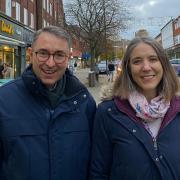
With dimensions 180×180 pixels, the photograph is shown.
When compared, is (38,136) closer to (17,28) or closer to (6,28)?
(6,28)

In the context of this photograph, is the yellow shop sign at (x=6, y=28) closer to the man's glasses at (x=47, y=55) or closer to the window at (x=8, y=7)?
the window at (x=8, y=7)

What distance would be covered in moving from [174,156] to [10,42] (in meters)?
23.3

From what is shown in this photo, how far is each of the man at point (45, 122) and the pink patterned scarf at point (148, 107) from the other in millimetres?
389

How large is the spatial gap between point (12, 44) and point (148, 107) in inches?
924

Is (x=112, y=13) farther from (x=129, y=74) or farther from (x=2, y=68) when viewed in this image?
(x=129, y=74)

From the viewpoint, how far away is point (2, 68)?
22.5 m

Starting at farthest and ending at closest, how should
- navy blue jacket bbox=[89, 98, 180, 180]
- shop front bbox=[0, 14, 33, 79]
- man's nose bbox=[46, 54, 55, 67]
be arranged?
shop front bbox=[0, 14, 33, 79] → man's nose bbox=[46, 54, 55, 67] → navy blue jacket bbox=[89, 98, 180, 180]

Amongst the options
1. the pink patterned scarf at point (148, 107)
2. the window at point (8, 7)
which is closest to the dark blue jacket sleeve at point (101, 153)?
the pink patterned scarf at point (148, 107)

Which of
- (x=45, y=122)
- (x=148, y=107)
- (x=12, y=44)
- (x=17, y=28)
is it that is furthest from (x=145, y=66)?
(x=17, y=28)

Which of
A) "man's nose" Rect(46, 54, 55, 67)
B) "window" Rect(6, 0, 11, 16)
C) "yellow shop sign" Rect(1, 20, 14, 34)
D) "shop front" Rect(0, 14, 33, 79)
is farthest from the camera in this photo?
"window" Rect(6, 0, 11, 16)

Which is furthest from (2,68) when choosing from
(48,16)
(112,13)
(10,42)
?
(48,16)

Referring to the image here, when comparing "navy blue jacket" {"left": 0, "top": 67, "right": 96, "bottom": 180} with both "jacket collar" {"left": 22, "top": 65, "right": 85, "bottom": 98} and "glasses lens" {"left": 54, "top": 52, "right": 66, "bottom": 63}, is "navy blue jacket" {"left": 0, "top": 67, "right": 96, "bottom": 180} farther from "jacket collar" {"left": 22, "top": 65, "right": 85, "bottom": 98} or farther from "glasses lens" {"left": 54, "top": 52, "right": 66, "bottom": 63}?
"glasses lens" {"left": 54, "top": 52, "right": 66, "bottom": 63}

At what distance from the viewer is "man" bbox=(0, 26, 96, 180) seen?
2656 millimetres

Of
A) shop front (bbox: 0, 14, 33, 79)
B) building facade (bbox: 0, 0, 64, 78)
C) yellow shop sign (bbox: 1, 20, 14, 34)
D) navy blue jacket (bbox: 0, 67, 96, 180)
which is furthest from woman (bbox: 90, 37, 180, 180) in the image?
yellow shop sign (bbox: 1, 20, 14, 34)
